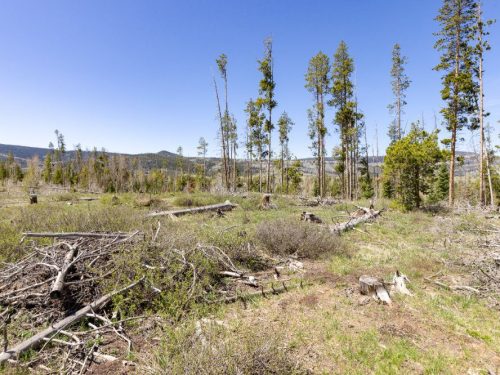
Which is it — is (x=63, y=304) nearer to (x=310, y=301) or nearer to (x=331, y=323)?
(x=310, y=301)

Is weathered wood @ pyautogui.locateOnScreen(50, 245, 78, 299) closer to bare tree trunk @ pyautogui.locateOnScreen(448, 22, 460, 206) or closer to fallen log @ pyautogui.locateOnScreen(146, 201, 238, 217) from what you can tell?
fallen log @ pyautogui.locateOnScreen(146, 201, 238, 217)

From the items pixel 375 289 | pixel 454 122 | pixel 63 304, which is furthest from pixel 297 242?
pixel 454 122

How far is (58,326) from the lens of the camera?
143 inches

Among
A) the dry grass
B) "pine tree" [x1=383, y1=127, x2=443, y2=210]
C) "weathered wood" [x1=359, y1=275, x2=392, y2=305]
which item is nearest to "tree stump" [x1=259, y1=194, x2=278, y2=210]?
"pine tree" [x1=383, y1=127, x2=443, y2=210]

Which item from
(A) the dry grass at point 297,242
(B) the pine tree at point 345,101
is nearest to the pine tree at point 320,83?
(B) the pine tree at point 345,101

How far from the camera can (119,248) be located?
5.10 metres

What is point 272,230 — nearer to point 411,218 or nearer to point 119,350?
point 119,350

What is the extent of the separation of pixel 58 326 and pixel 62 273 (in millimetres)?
882

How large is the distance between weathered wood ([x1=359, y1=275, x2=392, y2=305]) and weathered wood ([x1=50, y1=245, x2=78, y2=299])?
5.12 meters

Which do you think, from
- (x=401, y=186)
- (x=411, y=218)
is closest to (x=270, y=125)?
(x=401, y=186)

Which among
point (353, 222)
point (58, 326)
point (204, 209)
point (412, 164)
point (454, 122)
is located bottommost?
point (353, 222)

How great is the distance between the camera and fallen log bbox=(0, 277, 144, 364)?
3124mm

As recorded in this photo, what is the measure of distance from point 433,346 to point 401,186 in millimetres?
13563

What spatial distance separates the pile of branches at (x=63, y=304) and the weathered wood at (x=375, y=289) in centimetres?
407
